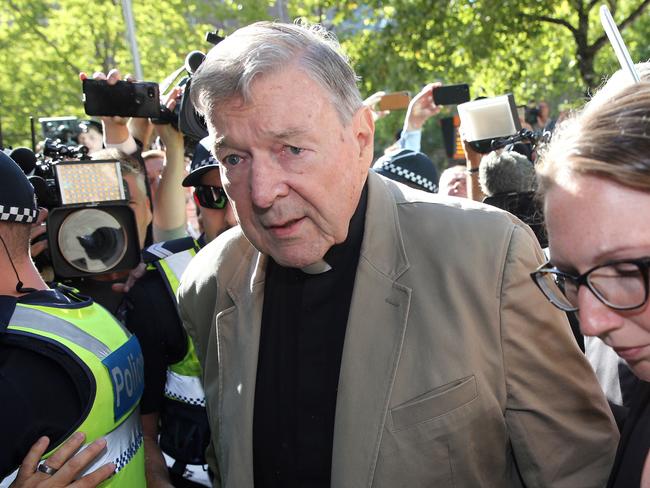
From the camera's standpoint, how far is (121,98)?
10.0 feet

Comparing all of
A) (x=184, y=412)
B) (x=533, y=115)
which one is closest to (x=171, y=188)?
(x=184, y=412)

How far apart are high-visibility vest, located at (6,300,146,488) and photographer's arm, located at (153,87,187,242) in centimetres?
135

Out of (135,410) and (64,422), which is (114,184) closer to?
(135,410)

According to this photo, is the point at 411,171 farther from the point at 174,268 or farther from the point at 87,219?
→ the point at 87,219

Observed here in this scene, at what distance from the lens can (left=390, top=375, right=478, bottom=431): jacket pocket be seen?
166 cm

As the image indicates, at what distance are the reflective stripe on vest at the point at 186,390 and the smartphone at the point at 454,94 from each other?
2513mm

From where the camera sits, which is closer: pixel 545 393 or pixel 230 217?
pixel 545 393

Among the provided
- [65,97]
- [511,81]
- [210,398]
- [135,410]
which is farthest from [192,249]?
[65,97]

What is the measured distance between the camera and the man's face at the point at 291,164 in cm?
Result: 165

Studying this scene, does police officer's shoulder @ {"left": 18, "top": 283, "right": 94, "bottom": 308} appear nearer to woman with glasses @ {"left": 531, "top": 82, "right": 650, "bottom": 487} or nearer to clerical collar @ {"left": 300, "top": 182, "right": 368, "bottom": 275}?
clerical collar @ {"left": 300, "top": 182, "right": 368, "bottom": 275}

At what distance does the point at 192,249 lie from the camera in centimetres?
317

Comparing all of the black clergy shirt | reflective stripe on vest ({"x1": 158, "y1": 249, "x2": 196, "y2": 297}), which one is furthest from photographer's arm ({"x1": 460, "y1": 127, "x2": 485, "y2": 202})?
the black clergy shirt

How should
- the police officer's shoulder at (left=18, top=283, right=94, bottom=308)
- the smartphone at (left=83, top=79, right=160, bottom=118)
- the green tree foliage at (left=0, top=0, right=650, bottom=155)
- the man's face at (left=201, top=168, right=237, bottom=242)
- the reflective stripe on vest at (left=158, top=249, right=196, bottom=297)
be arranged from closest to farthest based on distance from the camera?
the police officer's shoulder at (left=18, top=283, right=94, bottom=308), the reflective stripe on vest at (left=158, top=249, right=196, bottom=297), the smartphone at (left=83, top=79, right=160, bottom=118), the man's face at (left=201, top=168, right=237, bottom=242), the green tree foliage at (left=0, top=0, right=650, bottom=155)

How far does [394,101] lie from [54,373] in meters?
2.96
